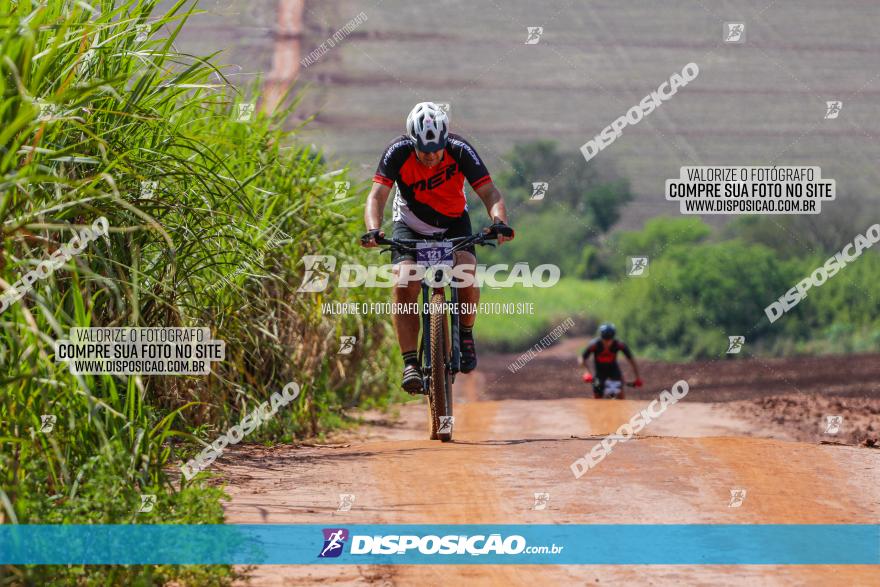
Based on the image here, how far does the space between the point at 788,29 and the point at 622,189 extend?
204 inches

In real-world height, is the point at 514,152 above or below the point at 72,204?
above

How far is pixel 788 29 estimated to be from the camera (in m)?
21.4

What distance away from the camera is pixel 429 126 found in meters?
7.81

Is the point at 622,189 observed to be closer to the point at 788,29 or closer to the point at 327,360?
the point at 788,29

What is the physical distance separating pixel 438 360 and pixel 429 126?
5.25 ft

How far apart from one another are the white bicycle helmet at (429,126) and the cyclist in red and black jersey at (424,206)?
0.10m

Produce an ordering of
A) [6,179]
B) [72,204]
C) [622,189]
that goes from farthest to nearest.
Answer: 1. [622,189]
2. [72,204]
3. [6,179]

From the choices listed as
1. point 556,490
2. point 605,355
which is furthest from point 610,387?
point 556,490

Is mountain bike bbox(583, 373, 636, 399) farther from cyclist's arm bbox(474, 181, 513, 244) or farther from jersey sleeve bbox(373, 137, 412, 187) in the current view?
jersey sleeve bbox(373, 137, 412, 187)

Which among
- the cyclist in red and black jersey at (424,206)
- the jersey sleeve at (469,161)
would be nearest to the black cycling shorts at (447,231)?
the cyclist in red and black jersey at (424,206)

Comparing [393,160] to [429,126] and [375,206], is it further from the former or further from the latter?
[429,126]

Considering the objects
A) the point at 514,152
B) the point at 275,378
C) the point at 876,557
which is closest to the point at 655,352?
Result: the point at 514,152

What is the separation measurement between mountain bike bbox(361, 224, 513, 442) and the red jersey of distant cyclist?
210 millimetres

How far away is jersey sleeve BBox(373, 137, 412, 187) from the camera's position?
8148 millimetres
